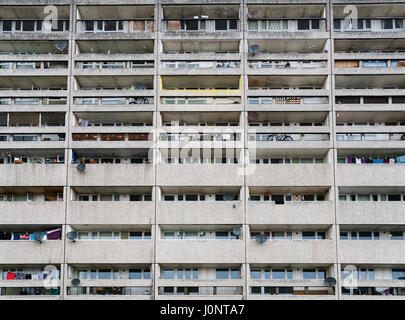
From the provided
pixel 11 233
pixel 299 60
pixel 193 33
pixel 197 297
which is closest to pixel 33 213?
pixel 11 233

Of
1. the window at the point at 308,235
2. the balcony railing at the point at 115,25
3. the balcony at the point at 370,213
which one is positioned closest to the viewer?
the balcony at the point at 370,213

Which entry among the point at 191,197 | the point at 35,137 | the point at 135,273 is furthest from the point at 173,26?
the point at 135,273

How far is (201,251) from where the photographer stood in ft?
150

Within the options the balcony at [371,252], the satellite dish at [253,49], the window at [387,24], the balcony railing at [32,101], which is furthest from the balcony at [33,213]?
the window at [387,24]

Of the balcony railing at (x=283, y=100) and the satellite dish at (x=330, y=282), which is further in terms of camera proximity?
the balcony railing at (x=283, y=100)

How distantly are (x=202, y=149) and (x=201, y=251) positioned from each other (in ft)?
24.4

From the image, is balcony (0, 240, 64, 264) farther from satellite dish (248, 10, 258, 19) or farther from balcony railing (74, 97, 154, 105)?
satellite dish (248, 10, 258, 19)

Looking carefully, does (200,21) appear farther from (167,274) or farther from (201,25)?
(167,274)

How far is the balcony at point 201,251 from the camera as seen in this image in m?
45.5

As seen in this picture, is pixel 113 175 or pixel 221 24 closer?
pixel 113 175

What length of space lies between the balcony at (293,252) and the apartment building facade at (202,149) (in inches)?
3.7

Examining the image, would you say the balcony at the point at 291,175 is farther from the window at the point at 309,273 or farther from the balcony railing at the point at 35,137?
the balcony railing at the point at 35,137

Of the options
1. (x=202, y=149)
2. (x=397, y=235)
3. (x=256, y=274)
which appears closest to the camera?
(x=256, y=274)

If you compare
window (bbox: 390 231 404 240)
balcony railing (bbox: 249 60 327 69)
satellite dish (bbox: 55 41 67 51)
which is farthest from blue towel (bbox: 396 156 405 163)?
satellite dish (bbox: 55 41 67 51)
